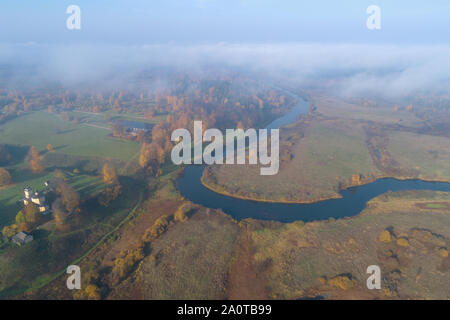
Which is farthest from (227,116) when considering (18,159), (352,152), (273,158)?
(18,159)

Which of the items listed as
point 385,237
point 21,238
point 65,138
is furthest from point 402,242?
point 65,138

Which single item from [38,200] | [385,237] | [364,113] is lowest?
[385,237]

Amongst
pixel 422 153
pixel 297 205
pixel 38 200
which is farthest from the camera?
pixel 422 153

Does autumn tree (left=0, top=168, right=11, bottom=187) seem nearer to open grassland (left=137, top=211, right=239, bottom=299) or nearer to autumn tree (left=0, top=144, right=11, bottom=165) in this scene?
autumn tree (left=0, top=144, right=11, bottom=165)

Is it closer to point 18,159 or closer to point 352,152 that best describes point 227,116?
point 352,152

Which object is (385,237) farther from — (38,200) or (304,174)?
(38,200)

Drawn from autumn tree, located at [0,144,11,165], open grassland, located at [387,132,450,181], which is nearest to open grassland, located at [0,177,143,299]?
autumn tree, located at [0,144,11,165]

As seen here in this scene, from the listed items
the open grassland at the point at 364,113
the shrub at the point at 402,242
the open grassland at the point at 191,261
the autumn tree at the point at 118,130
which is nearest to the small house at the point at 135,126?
the autumn tree at the point at 118,130
